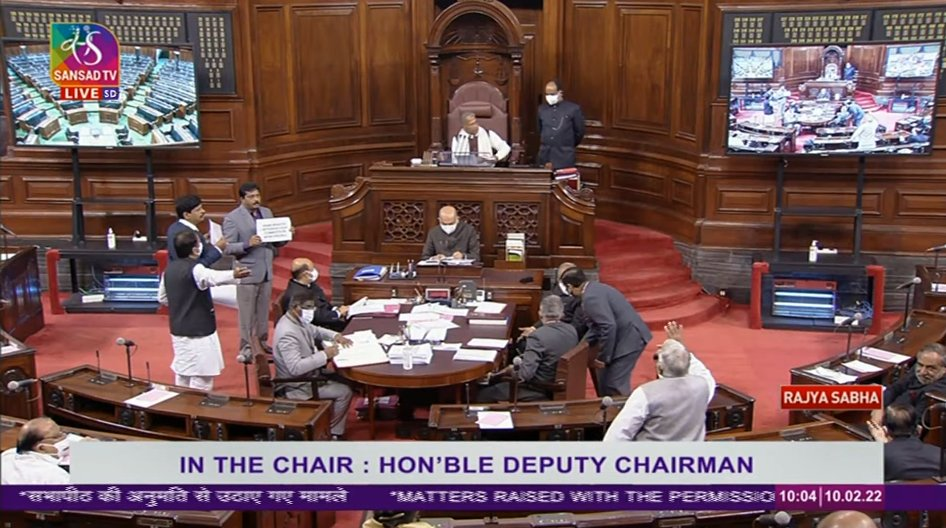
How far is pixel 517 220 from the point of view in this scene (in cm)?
1098

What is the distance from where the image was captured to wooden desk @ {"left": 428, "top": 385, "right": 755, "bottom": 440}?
697cm

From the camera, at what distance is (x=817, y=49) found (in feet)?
36.0

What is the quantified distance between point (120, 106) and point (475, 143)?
3766 millimetres

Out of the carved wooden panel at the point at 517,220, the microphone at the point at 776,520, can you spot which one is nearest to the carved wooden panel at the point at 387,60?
the carved wooden panel at the point at 517,220

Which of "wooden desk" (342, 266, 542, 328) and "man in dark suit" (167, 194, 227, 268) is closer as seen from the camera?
"man in dark suit" (167, 194, 227, 268)

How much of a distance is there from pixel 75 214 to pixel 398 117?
4.09 m

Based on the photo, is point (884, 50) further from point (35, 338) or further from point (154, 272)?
point (35, 338)

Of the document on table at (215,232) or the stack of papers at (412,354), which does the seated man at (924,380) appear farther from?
the document on table at (215,232)

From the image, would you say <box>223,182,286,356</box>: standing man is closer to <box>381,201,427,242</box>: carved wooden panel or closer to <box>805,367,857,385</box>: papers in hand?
<box>381,201,427,242</box>: carved wooden panel

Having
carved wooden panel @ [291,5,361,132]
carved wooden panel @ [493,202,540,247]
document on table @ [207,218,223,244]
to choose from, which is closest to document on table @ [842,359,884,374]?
carved wooden panel @ [493,202,540,247]

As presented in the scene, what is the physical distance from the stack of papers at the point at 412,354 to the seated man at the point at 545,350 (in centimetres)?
53

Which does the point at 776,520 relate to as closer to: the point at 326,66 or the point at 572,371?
the point at 572,371

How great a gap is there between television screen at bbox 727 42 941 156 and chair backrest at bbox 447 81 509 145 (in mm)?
2878

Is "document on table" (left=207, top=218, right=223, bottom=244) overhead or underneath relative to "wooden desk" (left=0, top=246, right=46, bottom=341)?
overhead
